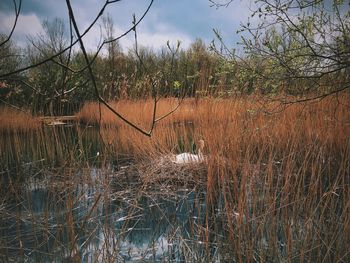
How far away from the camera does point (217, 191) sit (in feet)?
8.80

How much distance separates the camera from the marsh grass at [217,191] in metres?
1.54

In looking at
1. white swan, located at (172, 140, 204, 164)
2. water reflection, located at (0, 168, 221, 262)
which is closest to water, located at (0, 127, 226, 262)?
water reflection, located at (0, 168, 221, 262)

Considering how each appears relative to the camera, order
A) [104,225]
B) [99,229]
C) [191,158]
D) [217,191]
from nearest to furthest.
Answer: [104,225], [99,229], [217,191], [191,158]

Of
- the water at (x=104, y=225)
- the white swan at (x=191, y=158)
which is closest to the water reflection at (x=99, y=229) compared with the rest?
the water at (x=104, y=225)

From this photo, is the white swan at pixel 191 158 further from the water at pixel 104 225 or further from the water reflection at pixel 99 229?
the water reflection at pixel 99 229

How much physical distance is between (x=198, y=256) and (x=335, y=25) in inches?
71.7

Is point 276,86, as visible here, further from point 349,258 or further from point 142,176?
point 142,176

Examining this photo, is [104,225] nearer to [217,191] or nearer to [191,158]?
[217,191]

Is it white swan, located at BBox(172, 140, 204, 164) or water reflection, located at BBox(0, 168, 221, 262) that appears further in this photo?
white swan, located at BBox(172, 140, 204, 164)

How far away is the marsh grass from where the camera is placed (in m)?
1.54

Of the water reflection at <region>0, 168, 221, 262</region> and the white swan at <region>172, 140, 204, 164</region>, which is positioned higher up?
the white swan at <region>172, 140, 204, 164</region>

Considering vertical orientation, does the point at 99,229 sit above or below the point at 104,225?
below

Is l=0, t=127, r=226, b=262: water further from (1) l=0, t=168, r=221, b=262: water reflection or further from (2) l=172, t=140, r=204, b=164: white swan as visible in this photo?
(2) l=172, t=140, r=204, b=164: white swan

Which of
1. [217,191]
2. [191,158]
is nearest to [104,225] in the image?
[217,191]
